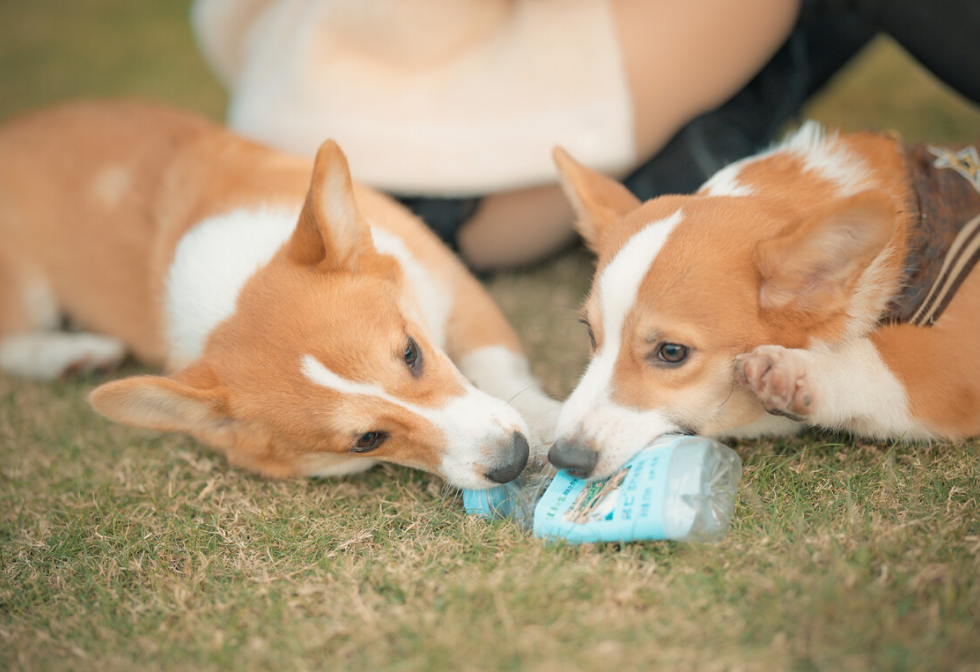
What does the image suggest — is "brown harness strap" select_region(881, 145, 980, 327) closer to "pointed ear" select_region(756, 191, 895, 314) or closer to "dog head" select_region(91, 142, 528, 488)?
"pointed ear" select_region(756, 191, 895, 314)

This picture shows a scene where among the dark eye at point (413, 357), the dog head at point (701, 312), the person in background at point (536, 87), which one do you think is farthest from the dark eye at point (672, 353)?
the person in background at point (536, 87)

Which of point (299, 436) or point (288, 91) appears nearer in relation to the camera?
point (299, 436)

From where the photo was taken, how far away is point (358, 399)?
217cm

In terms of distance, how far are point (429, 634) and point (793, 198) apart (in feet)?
5.17

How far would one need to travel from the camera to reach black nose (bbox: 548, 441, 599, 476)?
201 centimetres

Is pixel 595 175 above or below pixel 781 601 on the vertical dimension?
above

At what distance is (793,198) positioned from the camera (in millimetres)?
2227

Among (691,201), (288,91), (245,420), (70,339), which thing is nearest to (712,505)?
(691,201)

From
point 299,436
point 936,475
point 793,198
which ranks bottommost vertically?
point 936,475

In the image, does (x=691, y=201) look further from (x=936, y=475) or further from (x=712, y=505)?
(x=936, y=475)

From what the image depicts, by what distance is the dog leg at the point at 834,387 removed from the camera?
197 centimetres

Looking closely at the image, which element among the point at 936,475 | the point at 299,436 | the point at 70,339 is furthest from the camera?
the point at 70,339

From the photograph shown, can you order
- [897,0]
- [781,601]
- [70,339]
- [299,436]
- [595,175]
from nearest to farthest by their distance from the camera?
[781,601] → [299,436] → [595,175] → [897,0] → [70,339]

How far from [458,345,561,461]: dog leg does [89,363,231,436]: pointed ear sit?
88cm
